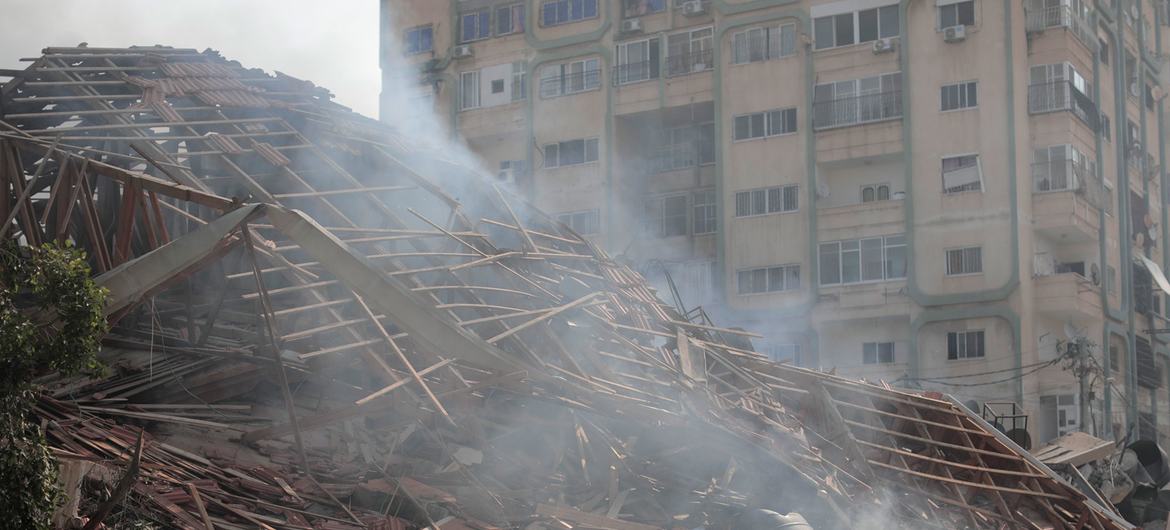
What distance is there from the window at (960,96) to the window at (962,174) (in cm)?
166

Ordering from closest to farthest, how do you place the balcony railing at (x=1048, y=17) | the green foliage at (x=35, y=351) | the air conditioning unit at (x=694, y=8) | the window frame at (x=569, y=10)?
1. the green foliage at (x=35, y=351)
2. the balcony railing at (x=1048, y=17)
3. the air conditioning unit at (x=694, y=8)
4. the window frame at (x=569, y=10)

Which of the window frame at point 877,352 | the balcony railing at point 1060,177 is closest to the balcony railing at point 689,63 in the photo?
the window frame at point 877,352

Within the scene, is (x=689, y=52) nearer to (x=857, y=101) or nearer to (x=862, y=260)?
(x=857, y=101)

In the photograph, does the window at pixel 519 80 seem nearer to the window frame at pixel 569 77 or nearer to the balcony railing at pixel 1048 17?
the window frame at pixel 569 77

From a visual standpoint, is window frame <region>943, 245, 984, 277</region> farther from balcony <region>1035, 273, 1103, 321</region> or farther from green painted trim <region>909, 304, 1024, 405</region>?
balcony <region>1035, 273, 1103, 321</region>

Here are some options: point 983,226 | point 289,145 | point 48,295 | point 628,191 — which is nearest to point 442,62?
point 628,191

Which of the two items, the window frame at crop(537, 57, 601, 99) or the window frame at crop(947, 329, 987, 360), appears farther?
the window frame at crop(537, 57, 601, 99)

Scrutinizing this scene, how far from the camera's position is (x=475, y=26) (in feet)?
168

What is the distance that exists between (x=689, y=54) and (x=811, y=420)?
26732 millimetres

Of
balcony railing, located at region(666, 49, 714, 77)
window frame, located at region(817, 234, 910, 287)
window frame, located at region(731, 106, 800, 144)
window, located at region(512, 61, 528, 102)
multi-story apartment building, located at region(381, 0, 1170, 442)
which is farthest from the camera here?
window, located at region(512, 61, 528, 102)

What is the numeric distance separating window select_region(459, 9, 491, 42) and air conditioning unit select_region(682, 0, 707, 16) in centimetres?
901

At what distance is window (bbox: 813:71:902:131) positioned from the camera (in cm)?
4191

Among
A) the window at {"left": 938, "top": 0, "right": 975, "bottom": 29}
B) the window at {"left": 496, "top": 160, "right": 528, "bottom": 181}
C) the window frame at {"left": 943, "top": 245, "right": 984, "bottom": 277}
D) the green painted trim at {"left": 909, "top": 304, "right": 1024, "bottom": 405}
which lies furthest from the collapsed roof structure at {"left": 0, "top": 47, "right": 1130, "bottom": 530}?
the window at {"left": 496, "top": 160, "right": 528, "bottom": 181}

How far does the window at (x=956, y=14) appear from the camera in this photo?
41.5 meters
